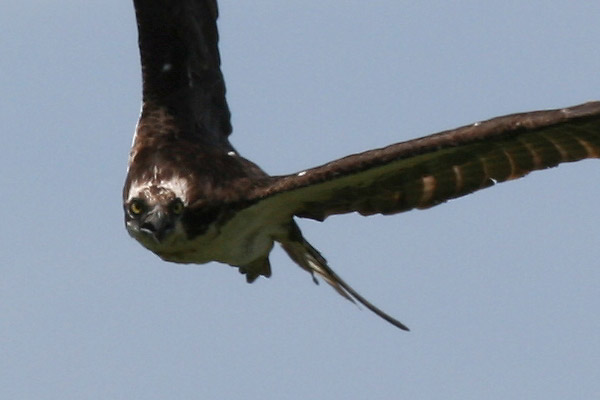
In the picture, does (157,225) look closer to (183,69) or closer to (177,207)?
(177,207)

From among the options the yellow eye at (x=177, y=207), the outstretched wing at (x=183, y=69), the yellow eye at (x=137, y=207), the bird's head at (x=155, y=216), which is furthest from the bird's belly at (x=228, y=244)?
the outstretched wing at (x=183, y=69)

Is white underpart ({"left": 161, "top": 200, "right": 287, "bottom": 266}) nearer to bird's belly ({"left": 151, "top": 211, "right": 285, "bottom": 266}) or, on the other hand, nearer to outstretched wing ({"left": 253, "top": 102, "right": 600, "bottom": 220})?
bird's belly ({"left": 151, "top": 211, "right": 285, "bottom": 266})

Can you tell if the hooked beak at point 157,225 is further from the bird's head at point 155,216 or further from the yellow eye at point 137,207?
the yellow eye at point 137,207

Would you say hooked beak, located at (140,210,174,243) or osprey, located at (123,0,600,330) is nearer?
osprey, located at (123,0,600,330)

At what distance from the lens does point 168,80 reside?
23.4 meters

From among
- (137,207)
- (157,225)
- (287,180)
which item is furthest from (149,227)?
(287,180)

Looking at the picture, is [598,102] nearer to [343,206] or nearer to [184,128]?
[343,206]

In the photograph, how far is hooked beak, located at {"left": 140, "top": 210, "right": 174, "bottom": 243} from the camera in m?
21.4

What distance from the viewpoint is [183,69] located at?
23.5 m

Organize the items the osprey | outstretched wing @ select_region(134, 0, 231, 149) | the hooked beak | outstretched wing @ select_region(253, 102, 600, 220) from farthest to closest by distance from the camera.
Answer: outstretched wing @ select_region(134, 0, 231, 149) → the hooked beak → the osprey → outstretched wing @ select_region(253, 102, 600, 220)

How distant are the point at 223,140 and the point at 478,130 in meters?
3.50

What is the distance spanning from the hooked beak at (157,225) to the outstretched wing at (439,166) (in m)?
0.76

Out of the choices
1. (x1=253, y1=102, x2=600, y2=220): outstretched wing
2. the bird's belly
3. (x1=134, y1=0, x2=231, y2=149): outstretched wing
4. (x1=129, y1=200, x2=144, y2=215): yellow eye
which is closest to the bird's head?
(x1=129, y1=200, x2=144, y2=215): yellow eye

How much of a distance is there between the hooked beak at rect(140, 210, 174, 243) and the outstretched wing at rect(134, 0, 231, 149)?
5.46ft
